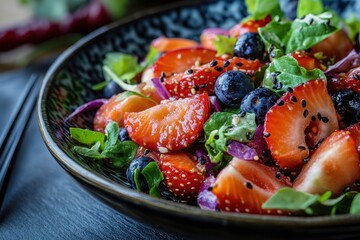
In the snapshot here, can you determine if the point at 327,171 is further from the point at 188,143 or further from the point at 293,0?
the point at 293,0

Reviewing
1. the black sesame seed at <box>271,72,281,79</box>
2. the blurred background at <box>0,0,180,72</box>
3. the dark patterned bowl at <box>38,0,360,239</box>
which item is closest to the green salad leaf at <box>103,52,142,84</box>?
the dark patterned bowl at <box>38,0,360,239</box>

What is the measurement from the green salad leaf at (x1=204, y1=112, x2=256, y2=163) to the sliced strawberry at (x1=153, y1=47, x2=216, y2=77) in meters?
0.31

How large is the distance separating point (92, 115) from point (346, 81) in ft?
2.58

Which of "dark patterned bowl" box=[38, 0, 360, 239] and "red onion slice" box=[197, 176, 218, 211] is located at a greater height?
"dark patterned bowl" box=[38, 0, 360, 239]

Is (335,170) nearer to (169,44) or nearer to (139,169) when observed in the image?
(139,169)

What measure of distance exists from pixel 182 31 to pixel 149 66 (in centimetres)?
44

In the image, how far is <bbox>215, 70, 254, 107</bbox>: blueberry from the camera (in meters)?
1.28

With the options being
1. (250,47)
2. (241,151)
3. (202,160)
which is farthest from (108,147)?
(250,47)

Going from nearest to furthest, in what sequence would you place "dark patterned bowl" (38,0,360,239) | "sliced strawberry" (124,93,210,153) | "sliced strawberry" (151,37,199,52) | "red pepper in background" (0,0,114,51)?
"dark patterned bowl" (38,0,360,239) → "sliced strawberry" (124,93,210,153) → "sliced strawberry" (151,37,199,52) → "red pepper in background" (0,0,114,51)

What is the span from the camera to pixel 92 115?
1.64m

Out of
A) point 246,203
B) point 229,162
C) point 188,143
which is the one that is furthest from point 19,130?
point 246,203

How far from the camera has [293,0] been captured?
1904 mm

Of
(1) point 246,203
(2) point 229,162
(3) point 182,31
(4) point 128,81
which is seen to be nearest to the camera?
(1) point 246,203

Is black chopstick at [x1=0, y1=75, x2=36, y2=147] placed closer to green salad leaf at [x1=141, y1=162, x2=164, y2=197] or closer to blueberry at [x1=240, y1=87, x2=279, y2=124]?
green salad leaf at [x1=141, y1=162, x2=164, y2=197]
